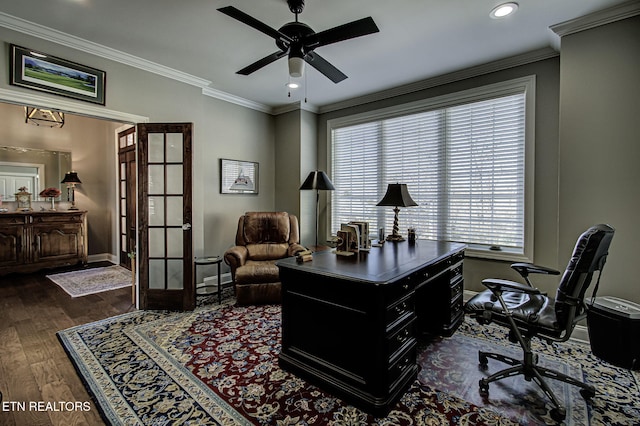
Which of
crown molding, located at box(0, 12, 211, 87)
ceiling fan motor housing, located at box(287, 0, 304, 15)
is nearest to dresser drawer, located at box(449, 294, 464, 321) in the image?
ceiling fan motor housing, located at box(287, 0, 304, 15)

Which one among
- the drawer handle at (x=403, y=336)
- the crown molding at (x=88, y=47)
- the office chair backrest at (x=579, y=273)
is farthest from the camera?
the crown molding at (x=88, y=47)

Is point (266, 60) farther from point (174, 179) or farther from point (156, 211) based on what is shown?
point (156, 211)

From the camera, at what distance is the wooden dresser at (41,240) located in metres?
4.83

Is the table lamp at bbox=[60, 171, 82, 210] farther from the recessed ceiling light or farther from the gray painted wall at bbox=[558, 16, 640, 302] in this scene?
the gray painted wall at bbox=[558, 16, 640, 302]

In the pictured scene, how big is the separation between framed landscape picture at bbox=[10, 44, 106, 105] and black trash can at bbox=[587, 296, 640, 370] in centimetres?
484

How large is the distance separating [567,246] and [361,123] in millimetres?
3007

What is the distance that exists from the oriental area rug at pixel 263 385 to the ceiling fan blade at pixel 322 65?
7.85 feet

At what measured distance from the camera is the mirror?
5.23 metres

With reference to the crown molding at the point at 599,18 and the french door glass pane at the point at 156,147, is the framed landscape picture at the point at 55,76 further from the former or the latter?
the crown molding at the point at 599,18

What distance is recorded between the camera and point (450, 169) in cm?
386

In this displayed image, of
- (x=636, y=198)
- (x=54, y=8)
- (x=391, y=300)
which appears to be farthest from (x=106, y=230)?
(x=636, y=198)

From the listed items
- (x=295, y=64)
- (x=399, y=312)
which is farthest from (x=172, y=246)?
(x=399, y=312)

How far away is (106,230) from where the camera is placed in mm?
6352

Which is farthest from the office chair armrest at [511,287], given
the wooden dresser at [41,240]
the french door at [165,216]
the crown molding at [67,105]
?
the wooden dresser at [41,240]
